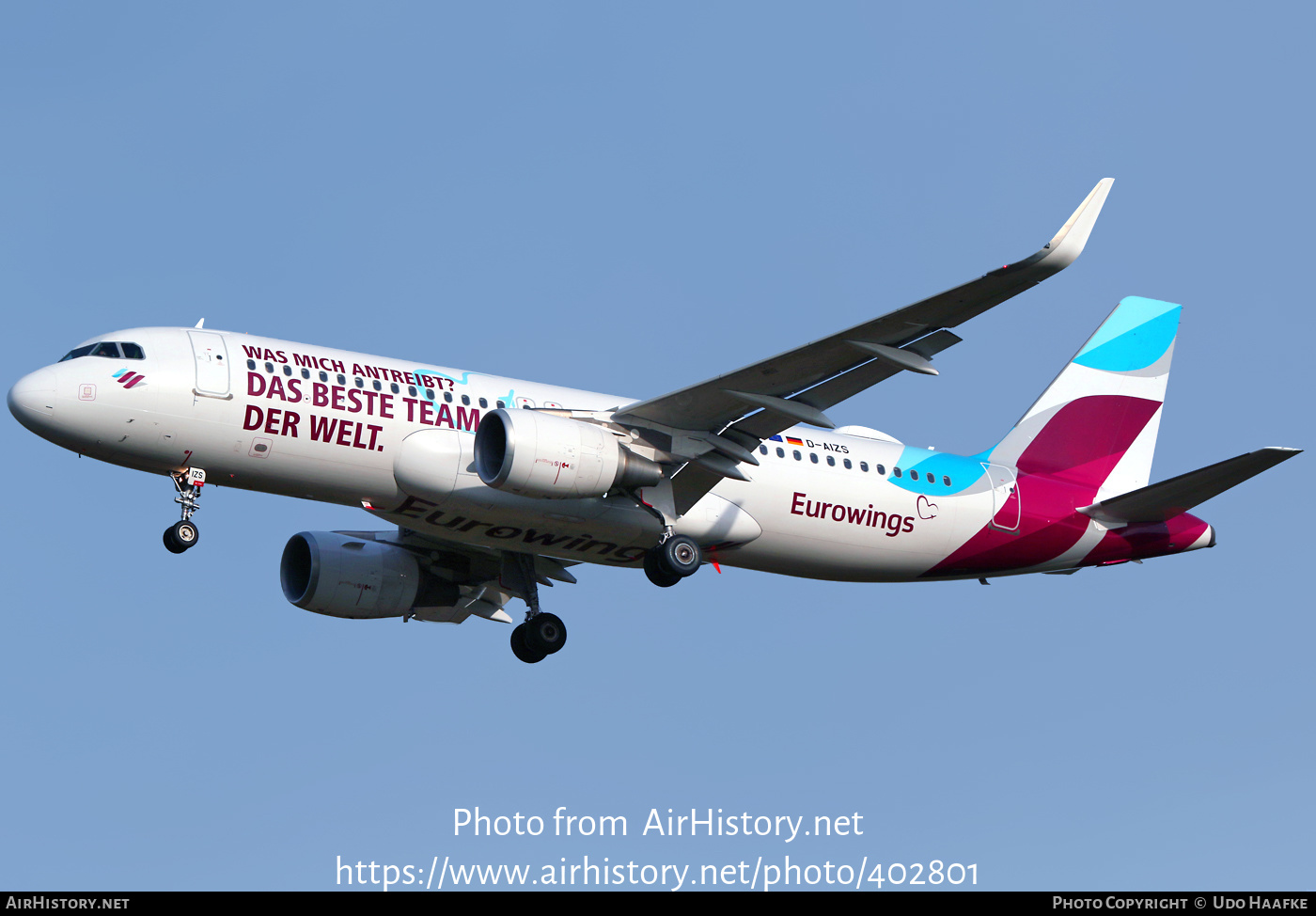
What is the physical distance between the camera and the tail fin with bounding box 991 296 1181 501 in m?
36.3

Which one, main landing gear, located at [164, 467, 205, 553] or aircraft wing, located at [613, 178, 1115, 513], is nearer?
aircraft wing, located at [613, 178, 1115, 513]

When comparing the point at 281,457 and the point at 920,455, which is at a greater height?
the point at 920,455

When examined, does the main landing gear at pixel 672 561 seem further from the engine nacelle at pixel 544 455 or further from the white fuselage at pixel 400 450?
the engine nacelle at pixel 544 455

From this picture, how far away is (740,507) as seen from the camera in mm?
32125

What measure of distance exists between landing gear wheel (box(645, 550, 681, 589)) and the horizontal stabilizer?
949cm

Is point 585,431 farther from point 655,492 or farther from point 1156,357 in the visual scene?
point 1156,357

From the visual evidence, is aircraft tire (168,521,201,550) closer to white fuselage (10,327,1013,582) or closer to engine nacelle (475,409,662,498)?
white fuselage (10,327,1013,582)

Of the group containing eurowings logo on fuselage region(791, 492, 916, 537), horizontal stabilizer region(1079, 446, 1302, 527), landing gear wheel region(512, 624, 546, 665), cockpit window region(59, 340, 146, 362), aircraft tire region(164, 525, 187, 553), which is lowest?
aircraft tire region(164, 525, 187, 553)

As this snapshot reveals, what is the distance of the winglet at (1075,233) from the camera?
2483 cm

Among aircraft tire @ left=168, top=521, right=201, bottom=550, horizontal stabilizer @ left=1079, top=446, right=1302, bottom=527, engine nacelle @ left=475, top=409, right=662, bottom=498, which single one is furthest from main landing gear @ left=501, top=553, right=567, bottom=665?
horizontal stabilizer @ left=1079, top=446, right=1302, bottom=527

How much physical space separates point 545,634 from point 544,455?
6.84 meters
